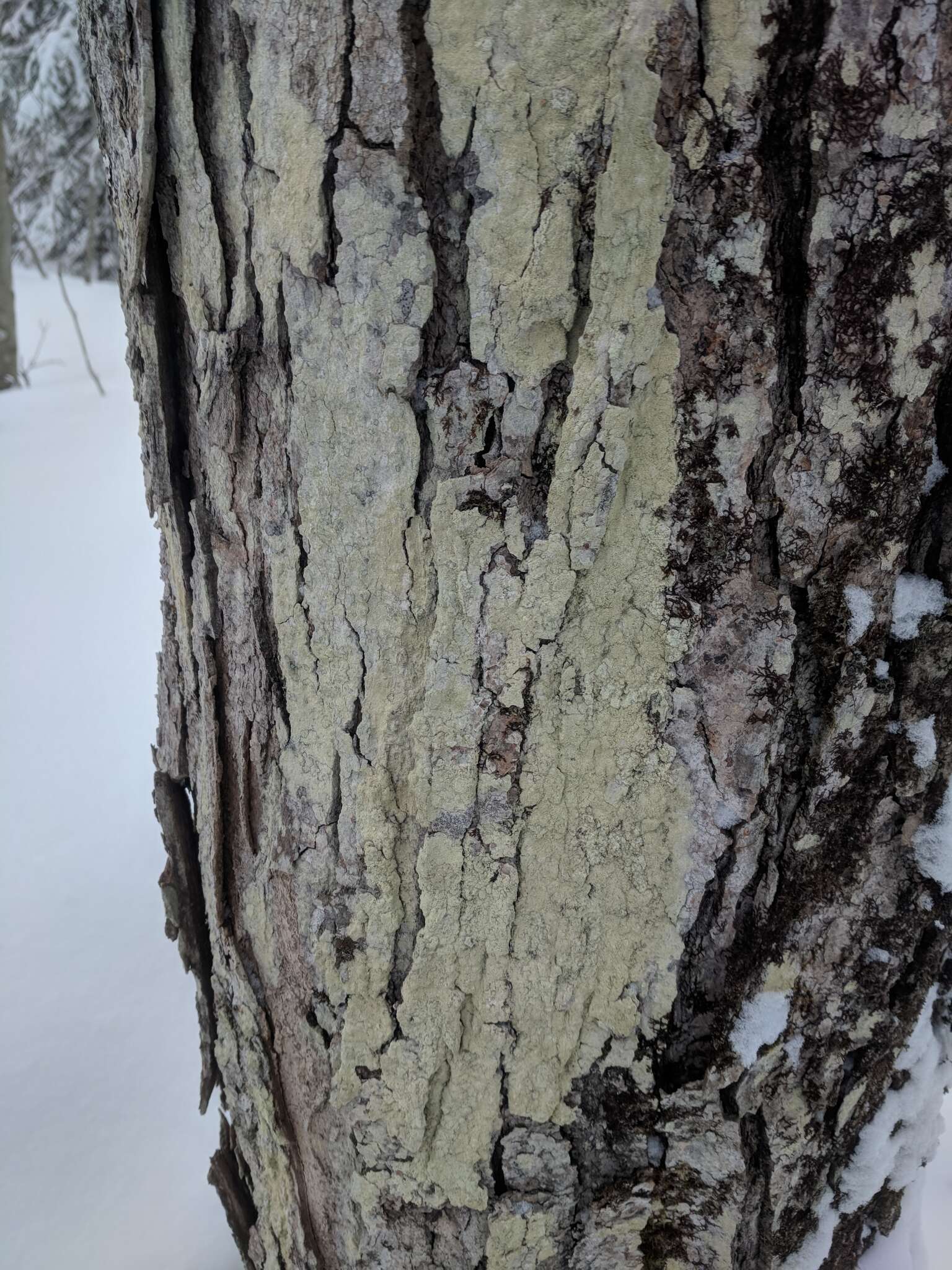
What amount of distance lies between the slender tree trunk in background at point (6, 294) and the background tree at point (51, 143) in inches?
30.8

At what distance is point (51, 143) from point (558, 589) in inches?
384

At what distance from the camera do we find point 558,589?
1.98ft

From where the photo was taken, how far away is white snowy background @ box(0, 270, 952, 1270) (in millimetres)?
1111

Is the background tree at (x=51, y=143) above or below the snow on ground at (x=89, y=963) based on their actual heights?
above

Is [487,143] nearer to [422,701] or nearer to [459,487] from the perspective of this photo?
[459,487]

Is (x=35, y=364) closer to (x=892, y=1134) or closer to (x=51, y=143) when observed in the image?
(x=51, y=143)

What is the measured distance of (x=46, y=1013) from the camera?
1334 millimetres

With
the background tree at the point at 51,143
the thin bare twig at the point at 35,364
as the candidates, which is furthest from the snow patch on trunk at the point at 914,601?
the background tree at the point at 51,143

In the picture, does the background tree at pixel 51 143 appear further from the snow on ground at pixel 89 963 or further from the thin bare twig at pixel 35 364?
the snow on ground at pixel 89 963

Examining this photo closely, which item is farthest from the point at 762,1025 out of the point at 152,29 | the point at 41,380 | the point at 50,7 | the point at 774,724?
the point at 50,7

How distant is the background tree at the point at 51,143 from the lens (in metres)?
6.89

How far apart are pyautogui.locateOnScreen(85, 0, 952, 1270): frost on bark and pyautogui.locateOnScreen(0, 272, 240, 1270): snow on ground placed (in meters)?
0.46

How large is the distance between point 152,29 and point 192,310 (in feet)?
0.59

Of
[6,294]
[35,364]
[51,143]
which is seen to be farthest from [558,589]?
[51,143]
